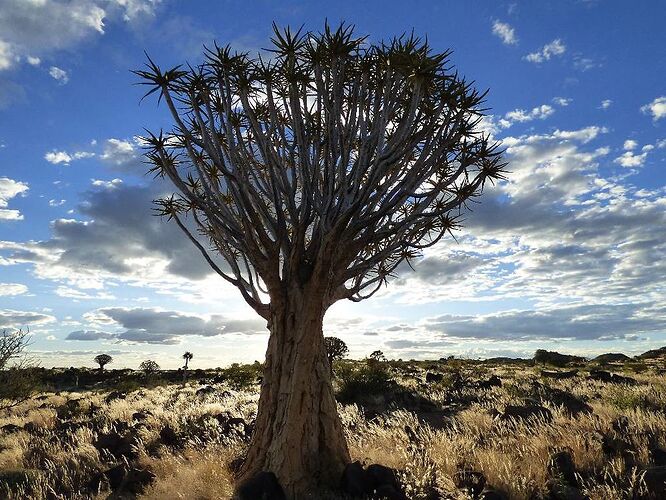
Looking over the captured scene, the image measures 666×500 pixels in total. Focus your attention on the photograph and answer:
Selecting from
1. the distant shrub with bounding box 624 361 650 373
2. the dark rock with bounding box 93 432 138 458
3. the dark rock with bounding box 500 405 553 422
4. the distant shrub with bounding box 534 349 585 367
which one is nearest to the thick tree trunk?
the dark rock with bounding box 93 432 138 458

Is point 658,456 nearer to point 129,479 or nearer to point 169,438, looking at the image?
point 129,479

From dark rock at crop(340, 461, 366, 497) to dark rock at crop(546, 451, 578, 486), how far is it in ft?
8.45

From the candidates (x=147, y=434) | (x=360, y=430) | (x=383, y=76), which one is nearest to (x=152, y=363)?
(x=147, y=434)

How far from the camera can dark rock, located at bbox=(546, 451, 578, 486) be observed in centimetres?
660

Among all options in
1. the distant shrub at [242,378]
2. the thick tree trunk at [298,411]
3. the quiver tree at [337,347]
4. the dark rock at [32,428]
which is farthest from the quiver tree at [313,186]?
the quiver tree at [337,347]

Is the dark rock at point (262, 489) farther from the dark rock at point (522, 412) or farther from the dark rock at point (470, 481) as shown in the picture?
the dark rock at point (522, 412)

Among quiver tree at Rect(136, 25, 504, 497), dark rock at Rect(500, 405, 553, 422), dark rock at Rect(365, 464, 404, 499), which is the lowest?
dark rock at Rect(365, 464, 404, 499)

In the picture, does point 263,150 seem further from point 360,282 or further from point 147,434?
point 147,434

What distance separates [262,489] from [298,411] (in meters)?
1.11

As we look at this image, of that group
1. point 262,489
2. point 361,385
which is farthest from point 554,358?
point 262,489

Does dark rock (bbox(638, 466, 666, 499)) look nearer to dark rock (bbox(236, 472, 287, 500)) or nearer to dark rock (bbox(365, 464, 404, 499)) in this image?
dark rock (bbox(365, 464, 404, 499))

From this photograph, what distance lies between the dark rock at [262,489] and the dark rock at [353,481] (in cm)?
79

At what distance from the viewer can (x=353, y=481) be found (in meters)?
6.28

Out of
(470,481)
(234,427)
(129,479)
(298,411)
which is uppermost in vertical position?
(298,411)
